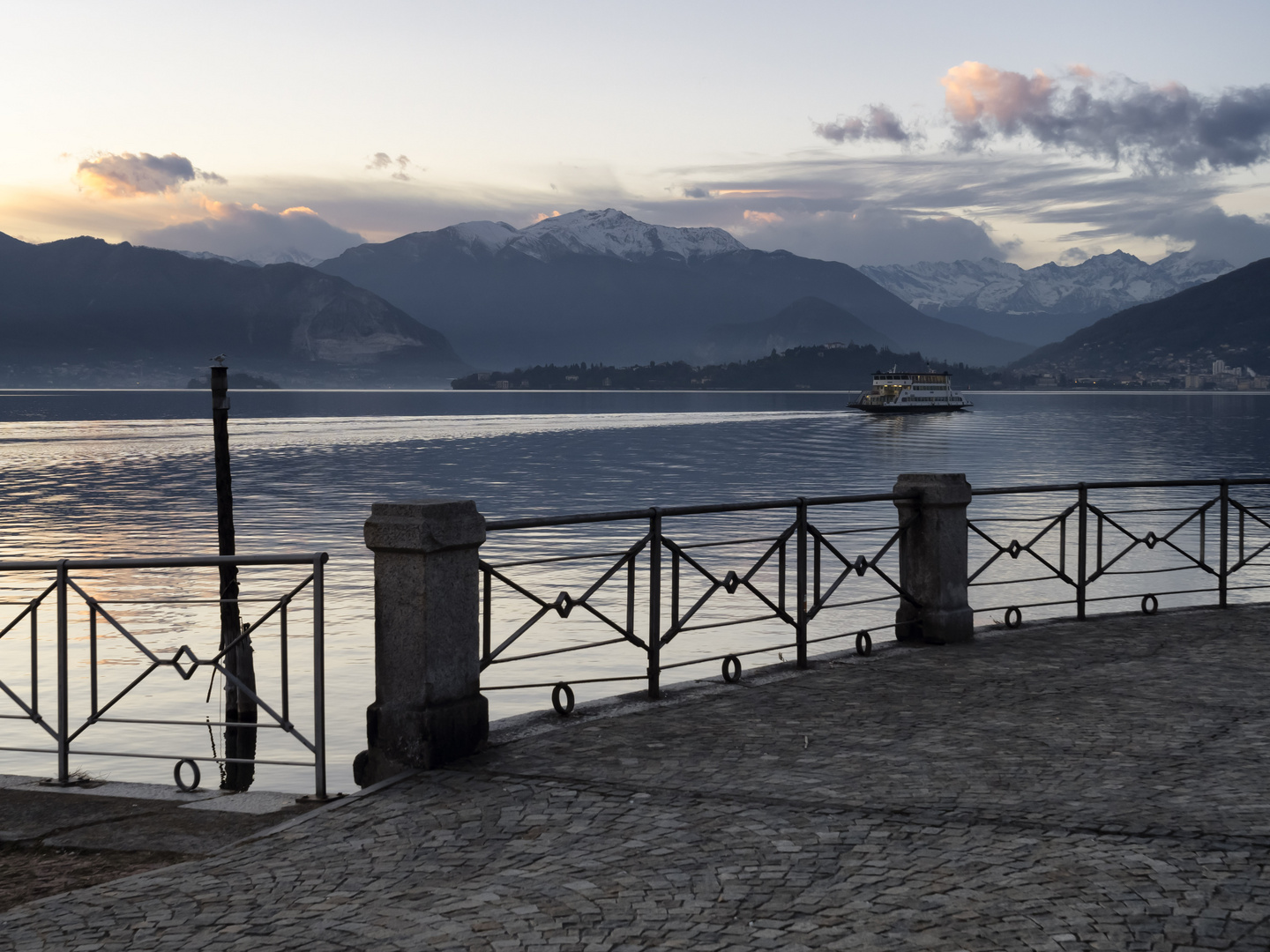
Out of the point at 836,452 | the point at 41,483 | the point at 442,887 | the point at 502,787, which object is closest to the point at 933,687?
the point at 502,787

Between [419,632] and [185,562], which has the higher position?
[185,562]

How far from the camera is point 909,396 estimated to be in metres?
168

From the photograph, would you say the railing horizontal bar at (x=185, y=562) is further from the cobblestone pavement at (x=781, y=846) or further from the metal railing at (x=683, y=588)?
the cobblestone pavement at (x=781, y=846)

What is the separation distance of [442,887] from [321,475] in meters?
63.7

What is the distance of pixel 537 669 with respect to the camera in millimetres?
20516

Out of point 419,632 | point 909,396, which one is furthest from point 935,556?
point 909,396

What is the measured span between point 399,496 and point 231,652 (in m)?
38.2

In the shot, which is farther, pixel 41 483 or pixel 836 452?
pixel 836 452

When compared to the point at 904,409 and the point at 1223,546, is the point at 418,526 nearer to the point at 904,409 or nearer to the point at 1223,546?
the point at 1223,546

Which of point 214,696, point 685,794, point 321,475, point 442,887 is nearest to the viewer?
point 442,887

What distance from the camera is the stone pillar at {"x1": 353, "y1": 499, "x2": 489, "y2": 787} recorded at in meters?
6.31

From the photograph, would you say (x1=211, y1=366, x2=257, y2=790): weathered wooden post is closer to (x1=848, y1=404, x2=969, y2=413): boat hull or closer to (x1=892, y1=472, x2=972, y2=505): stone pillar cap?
(x1=892, y1=472, x2=972, y2=505): stone pillar cap

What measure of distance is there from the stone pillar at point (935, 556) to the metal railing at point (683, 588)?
0.18 m

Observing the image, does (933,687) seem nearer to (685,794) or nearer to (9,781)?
(685,794)
